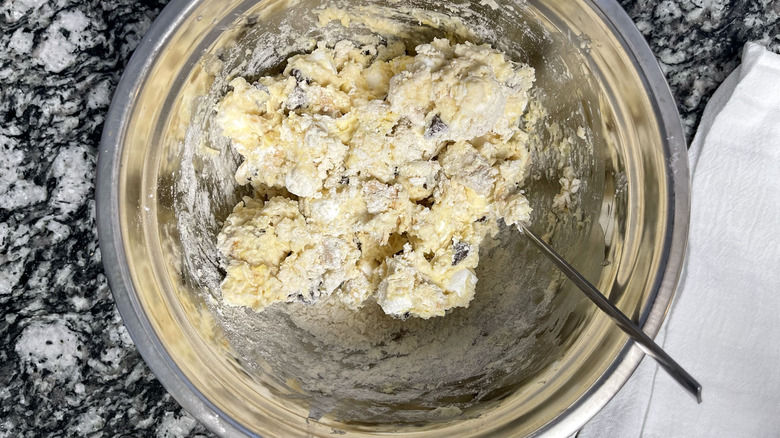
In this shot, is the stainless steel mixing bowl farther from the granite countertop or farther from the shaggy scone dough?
the granite countertop

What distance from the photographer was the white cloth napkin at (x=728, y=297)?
1.50 meters

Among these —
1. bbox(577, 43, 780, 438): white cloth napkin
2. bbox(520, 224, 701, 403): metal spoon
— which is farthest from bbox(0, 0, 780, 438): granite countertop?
bbox(520, 224, 701, 403): metal spoon

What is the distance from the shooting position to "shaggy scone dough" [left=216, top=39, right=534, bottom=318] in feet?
4.16

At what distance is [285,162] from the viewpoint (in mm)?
1332

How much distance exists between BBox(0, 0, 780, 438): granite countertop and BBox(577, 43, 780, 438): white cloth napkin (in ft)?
0.38

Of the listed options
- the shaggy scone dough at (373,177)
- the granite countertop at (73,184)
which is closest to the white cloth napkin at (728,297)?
the granite countertop at (73,184)

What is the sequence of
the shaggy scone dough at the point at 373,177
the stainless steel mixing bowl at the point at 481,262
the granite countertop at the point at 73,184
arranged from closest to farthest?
1. the stainless steel mixing bowl at the point at 481,262
2. the shaggy scone dough at the point at 373,177
3. the granite countertop at the point at 73,184

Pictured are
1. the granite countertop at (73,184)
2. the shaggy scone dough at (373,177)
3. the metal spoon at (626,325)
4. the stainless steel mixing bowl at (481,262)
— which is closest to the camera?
the metal spoon at (626,325)

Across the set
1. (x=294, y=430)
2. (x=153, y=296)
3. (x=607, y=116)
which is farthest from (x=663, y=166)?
(x=153, y=296)

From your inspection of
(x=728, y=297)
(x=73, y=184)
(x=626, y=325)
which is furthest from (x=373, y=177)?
(x=728, y=297)

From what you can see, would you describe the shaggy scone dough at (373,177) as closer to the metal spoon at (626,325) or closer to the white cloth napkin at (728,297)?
the metal spoon at (626,325)

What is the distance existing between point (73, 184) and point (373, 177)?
30.2 inches

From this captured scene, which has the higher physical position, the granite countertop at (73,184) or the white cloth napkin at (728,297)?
the granite countertop at (73,184)

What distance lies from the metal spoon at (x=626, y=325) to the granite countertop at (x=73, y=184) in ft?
2.00
